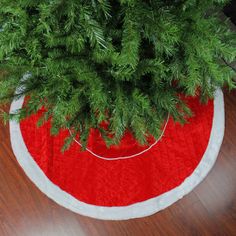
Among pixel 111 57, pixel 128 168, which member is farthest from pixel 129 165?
pixel 111 57

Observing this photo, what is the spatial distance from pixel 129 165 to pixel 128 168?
1 cm

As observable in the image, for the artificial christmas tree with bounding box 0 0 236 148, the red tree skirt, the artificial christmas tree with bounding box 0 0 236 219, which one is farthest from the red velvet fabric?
the artificial christmas tree with bounding box 0 0 236 148

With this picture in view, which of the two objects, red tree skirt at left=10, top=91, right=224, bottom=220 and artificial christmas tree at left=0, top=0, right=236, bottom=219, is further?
red tree skirt at left=10, top=91, right=224, bottom=220

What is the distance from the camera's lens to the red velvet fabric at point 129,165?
4.03 feet

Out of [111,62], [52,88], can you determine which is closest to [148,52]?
[111,62]

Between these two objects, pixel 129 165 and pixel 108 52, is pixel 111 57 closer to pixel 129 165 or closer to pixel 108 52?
pixel 108 52

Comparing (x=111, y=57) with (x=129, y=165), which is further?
(x=129, y=165)

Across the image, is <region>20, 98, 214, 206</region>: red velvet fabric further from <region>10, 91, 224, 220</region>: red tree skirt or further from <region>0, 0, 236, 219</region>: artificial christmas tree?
<region>0, 0, 236, 219</region>: artificial christmas tree

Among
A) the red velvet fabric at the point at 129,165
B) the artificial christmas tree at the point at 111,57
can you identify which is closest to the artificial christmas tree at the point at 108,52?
the artificial christmas tree at the point at 111,57

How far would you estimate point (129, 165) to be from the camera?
1256 mm

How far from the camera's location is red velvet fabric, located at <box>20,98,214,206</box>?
123 cm

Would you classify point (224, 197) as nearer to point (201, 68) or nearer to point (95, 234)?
point (95, 234)

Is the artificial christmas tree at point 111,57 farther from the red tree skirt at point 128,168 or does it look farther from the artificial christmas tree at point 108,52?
the red tree skirt at point 128,168

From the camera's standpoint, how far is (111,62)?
72 centimetres
